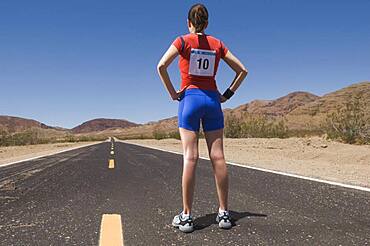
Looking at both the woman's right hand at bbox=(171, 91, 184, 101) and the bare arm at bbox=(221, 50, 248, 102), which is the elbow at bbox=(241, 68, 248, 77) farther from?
the woman's right hand at bbox=(171, 91, 184, 101)

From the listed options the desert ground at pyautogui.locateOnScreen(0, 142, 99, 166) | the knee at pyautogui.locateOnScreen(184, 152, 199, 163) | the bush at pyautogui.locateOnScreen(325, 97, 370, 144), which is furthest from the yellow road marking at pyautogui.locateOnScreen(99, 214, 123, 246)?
the bush at pyautogui.locateOnScreen(325, 97, 370, 144)

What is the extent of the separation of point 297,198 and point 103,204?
2.46 metres

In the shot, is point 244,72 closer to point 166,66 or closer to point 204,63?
point 204,63

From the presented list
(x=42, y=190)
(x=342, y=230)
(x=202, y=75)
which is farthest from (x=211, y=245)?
(x=42, y=190)

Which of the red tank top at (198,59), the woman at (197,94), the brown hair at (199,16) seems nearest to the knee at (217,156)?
the woman at (197,94)

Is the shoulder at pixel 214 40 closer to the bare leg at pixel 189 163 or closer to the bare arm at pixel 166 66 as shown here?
the bare arm at pixel 166 66

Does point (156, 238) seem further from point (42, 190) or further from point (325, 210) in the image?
point (42, 190)

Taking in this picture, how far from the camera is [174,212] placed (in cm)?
386

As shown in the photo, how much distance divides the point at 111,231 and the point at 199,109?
132 centimetres

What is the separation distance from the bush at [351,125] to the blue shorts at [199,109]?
18.7 metres

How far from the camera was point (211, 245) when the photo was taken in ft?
8.95

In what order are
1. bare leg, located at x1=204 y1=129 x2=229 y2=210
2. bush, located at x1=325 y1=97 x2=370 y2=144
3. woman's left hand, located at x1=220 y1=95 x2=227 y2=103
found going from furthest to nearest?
1. bush, located at x1=325 y1=97 x2=370 y2=144
2. woman's left hand, located at x1=220 y1=95 x2=227 y2=103
3. bare leg, located at x1=204 y1=129 x2=229 y2=210

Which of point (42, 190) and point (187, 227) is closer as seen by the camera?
point (187, 227)

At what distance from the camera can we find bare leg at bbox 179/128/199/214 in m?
3.35
